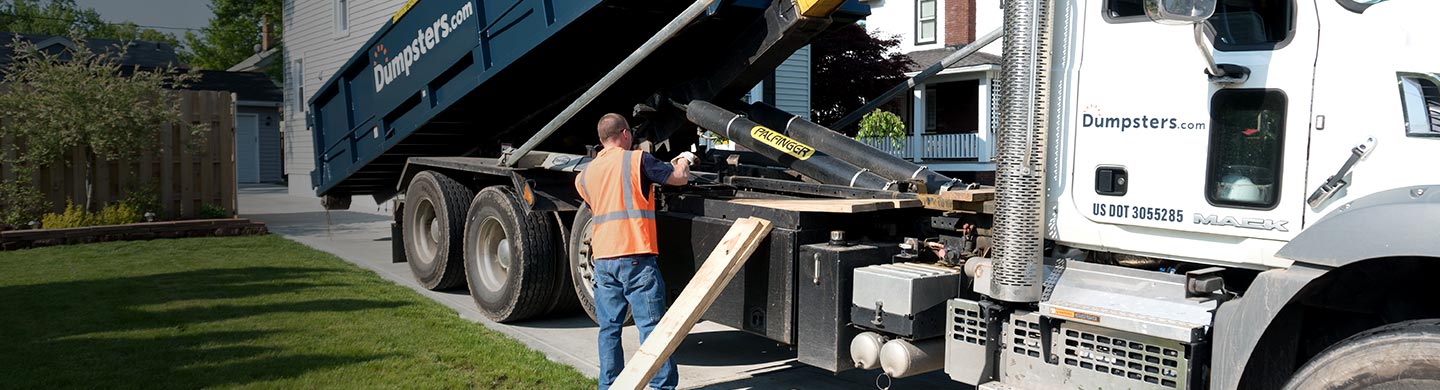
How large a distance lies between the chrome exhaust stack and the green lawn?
256 centimetres

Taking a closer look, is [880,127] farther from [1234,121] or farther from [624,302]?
[1234,121]

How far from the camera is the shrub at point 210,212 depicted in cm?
1420

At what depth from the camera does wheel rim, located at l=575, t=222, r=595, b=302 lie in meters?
6.48

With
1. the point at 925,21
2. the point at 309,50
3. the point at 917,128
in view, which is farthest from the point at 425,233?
the point at 925,21

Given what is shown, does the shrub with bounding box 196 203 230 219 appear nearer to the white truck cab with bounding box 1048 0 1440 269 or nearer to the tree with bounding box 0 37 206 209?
the tree with bounding box 0 37 206 209

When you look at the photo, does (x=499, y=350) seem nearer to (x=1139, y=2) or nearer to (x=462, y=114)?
(x=462, y=114)

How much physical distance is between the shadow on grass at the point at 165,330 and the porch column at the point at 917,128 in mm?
16519

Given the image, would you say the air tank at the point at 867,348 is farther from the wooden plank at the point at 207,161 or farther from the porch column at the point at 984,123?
the porch column at the point at 984,123

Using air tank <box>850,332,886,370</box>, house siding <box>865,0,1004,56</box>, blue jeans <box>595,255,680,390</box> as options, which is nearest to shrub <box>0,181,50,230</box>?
blue jeans <box>595,255,680,390</box>

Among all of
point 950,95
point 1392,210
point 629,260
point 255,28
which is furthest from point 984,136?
point 255,28

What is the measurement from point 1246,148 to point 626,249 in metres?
2.75

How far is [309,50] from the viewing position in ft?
77.2

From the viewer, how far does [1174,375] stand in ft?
12.2

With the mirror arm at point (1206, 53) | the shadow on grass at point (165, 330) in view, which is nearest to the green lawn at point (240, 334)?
the shadow on grass at point (165, 330)
